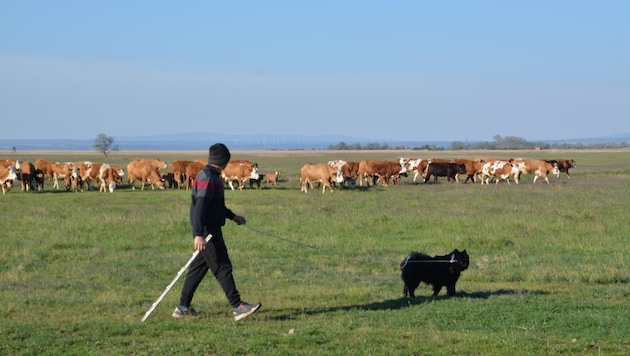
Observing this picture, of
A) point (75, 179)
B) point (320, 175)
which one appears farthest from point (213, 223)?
point (75, 179)

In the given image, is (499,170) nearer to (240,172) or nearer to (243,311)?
(240,172)

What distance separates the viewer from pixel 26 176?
1422 inches

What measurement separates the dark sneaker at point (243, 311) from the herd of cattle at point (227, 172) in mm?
26298

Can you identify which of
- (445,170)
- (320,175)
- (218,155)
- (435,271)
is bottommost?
(445,170)

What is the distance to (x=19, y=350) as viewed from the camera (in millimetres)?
7762

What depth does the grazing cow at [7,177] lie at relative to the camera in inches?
1382

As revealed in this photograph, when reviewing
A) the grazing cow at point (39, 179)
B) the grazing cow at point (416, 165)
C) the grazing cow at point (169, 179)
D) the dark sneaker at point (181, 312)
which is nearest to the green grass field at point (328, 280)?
the dark sneaker at point (181, 312)

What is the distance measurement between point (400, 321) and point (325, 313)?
1163mm

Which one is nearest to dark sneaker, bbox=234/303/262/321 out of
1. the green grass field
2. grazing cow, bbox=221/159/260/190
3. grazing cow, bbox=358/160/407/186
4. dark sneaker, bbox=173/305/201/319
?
the green grass field

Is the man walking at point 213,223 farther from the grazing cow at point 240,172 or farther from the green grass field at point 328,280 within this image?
the grazing cow at point 240,172

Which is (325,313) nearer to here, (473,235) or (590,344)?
(590,344)

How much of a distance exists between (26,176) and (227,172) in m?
9.48

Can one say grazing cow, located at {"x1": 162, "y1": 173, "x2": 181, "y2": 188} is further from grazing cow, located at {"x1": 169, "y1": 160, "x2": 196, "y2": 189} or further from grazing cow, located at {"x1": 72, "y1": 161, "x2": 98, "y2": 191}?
grazing cow, located at {"x1": 72, "y1": 161, "x2": 98, "y2": 191}

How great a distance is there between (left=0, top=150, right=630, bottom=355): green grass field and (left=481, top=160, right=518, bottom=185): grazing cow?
15857mm
